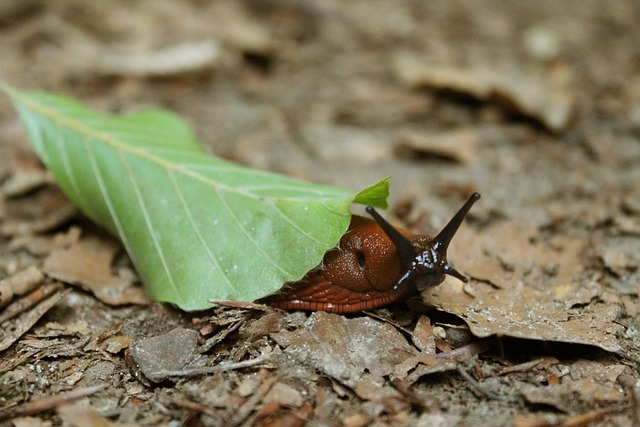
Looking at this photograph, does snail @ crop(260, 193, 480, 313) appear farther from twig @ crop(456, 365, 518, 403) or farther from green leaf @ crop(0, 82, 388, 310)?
twig @ crop(456, 365, 518, 403)

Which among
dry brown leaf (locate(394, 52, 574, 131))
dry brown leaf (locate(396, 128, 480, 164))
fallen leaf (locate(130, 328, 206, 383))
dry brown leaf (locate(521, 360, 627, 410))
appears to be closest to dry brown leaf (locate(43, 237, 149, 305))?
fallen leaf (locate(130, 328, 206, 383))

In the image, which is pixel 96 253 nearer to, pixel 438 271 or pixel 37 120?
pixel 37 120

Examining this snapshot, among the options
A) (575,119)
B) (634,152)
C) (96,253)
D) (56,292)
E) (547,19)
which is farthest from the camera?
(547,19)

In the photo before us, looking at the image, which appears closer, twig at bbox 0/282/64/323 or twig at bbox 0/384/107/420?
twig at bbox 0/384/107/420

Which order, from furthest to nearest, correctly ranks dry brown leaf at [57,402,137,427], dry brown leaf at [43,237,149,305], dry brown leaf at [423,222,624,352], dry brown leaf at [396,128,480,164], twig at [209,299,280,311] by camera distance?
dry brown leaf at [396,128,480,164]
dry brown leaf at [43,237,149,305]
twig at [209,299,280,311]
dry brown leaf at [423,222,624,352]
dry brown leaf at [57,402,137,427]

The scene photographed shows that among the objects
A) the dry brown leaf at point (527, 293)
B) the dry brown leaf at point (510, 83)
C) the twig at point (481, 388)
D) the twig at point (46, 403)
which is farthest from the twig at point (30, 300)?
the dry brown leaf at point (510, 83)

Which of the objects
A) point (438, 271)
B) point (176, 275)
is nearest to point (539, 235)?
point (438, 271)
